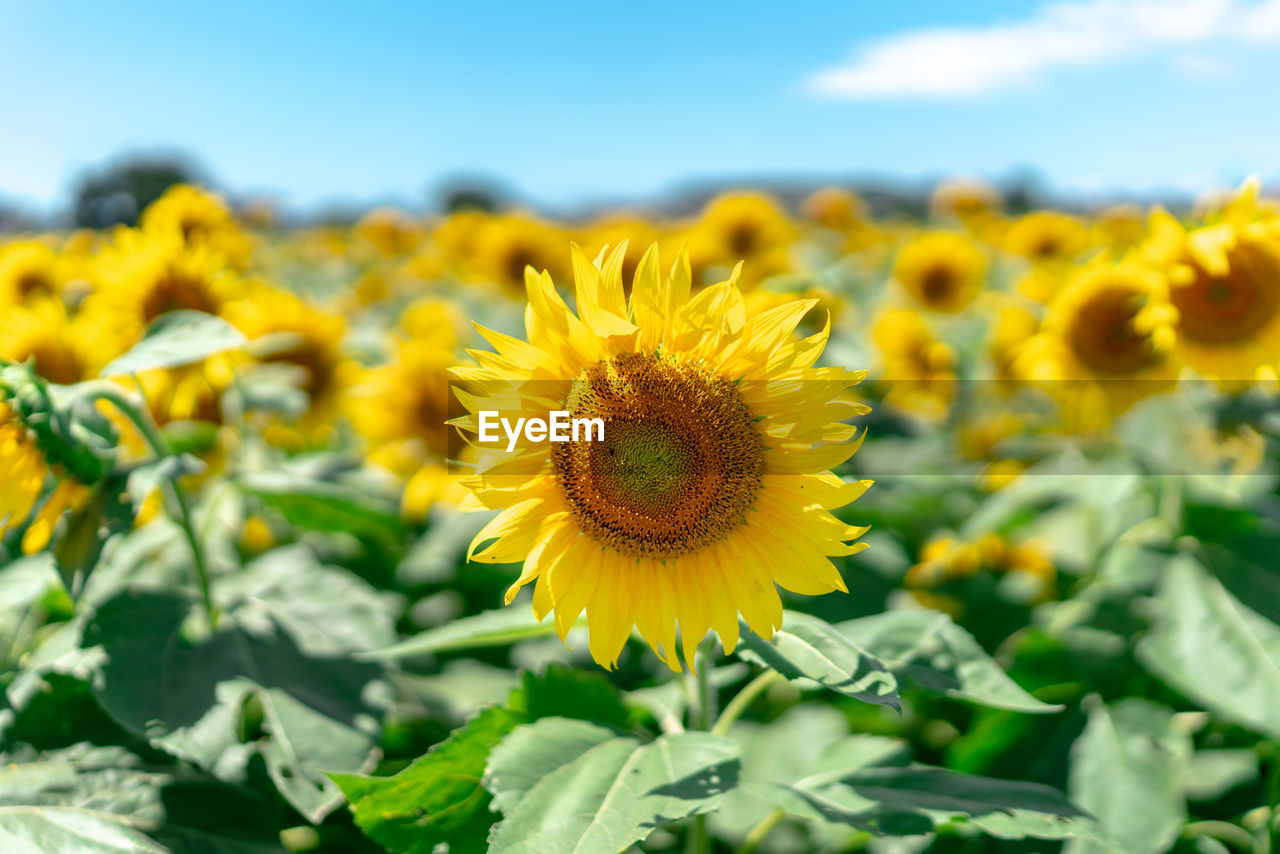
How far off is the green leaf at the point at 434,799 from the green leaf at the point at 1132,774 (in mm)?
1303

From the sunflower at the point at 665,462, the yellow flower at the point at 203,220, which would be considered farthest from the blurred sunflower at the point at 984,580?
the yellow flower at the point at 203,220

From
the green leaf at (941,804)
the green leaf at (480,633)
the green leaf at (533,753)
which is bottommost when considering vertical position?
the green leaf at (941,804)

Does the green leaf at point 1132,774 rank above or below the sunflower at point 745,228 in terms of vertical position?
below

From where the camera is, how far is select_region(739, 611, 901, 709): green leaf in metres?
1.33

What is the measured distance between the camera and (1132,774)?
2133 millimetres

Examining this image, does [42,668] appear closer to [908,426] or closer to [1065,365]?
[1065,365]

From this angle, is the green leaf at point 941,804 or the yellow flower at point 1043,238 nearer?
the green leaf at point 941,804

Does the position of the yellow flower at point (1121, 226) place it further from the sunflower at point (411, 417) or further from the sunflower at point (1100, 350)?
the sunflower at point (411, 417)

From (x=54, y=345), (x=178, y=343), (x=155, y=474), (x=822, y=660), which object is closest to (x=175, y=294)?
(x=54, y=345)

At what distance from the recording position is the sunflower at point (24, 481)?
64.2 inches

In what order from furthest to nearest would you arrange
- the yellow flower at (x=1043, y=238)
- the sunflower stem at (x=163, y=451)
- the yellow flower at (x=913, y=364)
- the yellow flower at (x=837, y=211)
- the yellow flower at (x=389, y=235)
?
the yellow flower at (x=389, y=235), the yellow flower at (x=837, y=211), the yellow flower at (x=1043, y=238), the yellow flower at (x=913, y=364), the sunflower stem at (x=163, y=451)

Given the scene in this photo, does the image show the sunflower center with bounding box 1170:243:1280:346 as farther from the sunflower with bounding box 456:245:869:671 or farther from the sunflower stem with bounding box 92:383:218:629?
the sunflower stem with bounding box 92:383:218:629

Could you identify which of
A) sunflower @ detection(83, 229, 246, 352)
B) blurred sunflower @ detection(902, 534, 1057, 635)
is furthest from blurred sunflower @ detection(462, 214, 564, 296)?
blurred sunflower @ detection(902, 534, 1057, 635)

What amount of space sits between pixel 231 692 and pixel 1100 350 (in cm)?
280
